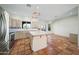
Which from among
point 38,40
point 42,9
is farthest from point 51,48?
point 42,9

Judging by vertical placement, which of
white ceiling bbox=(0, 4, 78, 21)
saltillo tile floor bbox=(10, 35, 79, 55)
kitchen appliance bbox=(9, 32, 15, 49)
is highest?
white ceiling bbox=(0, 4, 78, 21)

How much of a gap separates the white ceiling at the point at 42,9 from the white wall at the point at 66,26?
0.62 ft

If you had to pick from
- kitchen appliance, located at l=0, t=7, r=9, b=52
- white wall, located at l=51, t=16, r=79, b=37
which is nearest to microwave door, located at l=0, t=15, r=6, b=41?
kitchen appliance, located at l=0, t=7, r=9, b=52

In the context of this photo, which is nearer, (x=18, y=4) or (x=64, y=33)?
(x=18, y=4)

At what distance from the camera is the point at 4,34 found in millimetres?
1854

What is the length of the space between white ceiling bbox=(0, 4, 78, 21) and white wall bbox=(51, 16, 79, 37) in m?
0.19

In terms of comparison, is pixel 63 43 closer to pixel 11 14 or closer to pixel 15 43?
pixel 15 43

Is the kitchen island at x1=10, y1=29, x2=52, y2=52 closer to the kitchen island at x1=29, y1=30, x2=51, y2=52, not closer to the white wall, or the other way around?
the kitchen island at x1=29, y1=30, x2=51, y2=52

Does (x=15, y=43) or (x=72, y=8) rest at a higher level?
(x=72, y=8)

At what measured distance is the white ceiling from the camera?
71.1 inches

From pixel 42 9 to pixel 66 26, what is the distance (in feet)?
2.17

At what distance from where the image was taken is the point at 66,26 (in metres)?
1.88
